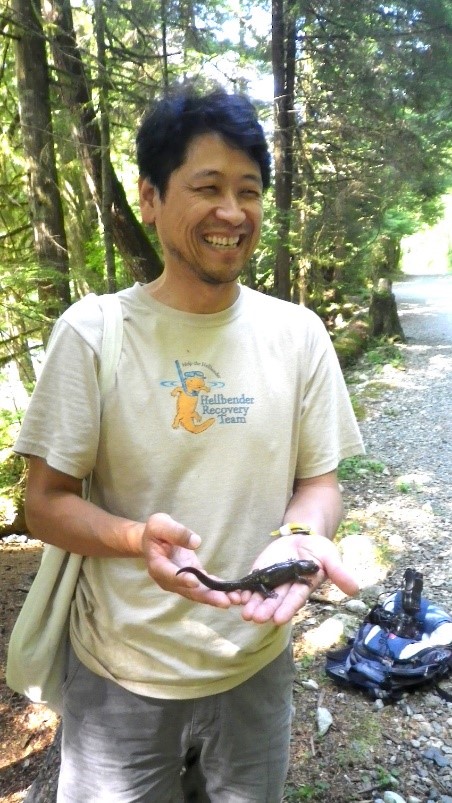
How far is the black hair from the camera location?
1.64 meters

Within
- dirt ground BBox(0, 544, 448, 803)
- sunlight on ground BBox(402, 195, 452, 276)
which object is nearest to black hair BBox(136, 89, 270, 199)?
dirt ground BBox(0, 544, 448, 803)

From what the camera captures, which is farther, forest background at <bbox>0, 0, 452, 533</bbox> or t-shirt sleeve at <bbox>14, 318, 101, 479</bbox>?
forest background at <bbox>0, 0, 452, 533</bbox>

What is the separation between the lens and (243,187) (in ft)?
5.59

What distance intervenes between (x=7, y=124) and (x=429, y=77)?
717cm

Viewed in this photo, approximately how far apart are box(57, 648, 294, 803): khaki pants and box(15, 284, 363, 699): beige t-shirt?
2.4 inches

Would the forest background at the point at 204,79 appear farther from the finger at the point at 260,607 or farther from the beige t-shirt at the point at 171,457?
the finger at the point at 260,607

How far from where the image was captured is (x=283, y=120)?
10.1 metres

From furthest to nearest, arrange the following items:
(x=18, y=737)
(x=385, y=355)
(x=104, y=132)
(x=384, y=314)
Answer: (x=384, y=314), (x=385, y=355), (x=104, y=132), (x=18, y=737)

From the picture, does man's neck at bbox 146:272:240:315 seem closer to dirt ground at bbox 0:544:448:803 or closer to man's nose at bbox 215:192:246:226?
man's nose at bbox 215:192:246:226

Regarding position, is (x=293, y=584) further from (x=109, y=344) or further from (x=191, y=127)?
(x=191, y=127)

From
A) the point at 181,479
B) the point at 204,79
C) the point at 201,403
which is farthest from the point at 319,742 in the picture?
the point at 204,79

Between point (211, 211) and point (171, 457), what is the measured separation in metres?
0.68

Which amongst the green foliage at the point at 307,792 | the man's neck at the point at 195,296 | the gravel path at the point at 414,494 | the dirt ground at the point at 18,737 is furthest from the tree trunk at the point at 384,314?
the man's neck at the point at 195,296

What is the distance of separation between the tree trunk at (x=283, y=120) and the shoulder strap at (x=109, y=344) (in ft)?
25.2
